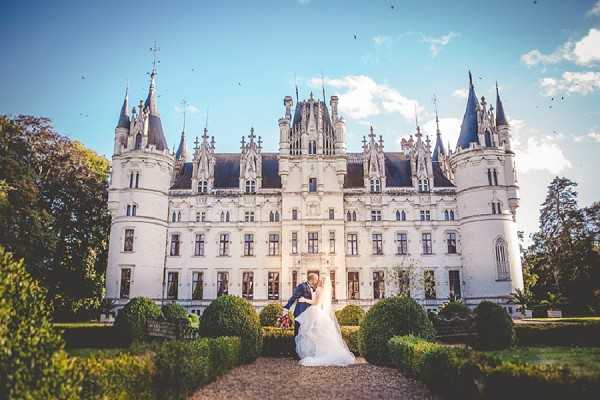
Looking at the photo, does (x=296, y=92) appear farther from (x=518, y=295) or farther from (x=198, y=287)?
(x=518, y=295)

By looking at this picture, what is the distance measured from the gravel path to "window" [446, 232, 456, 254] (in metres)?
26.1

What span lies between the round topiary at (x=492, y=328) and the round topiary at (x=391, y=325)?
356cm

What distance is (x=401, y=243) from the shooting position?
3806cm

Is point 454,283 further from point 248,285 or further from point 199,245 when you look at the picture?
point 199,245

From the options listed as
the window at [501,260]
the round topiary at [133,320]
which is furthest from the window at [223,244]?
the window at [501,260]

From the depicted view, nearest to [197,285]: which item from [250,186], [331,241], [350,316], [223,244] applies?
[223,244]

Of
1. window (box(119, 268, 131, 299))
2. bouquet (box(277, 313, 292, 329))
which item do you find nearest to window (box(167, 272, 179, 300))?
window (box(119, 268, 131, 299))

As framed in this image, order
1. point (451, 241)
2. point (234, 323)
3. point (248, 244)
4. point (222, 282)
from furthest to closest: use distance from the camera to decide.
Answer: point (248, 244)
point (451, 241)
point (222, 282)
point (234, 323)

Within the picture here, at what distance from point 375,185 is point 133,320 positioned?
2576cm

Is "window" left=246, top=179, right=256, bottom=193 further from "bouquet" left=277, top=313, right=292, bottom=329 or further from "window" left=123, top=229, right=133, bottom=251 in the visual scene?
"bouquet" left=277, top=313, right=292, bottom=329

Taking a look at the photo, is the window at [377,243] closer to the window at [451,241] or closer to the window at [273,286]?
the window at [451,241]

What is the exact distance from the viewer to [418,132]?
40.0 m

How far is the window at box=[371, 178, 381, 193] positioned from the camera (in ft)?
128

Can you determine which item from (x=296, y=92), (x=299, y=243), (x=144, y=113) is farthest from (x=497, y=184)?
(x=144, y=113)
